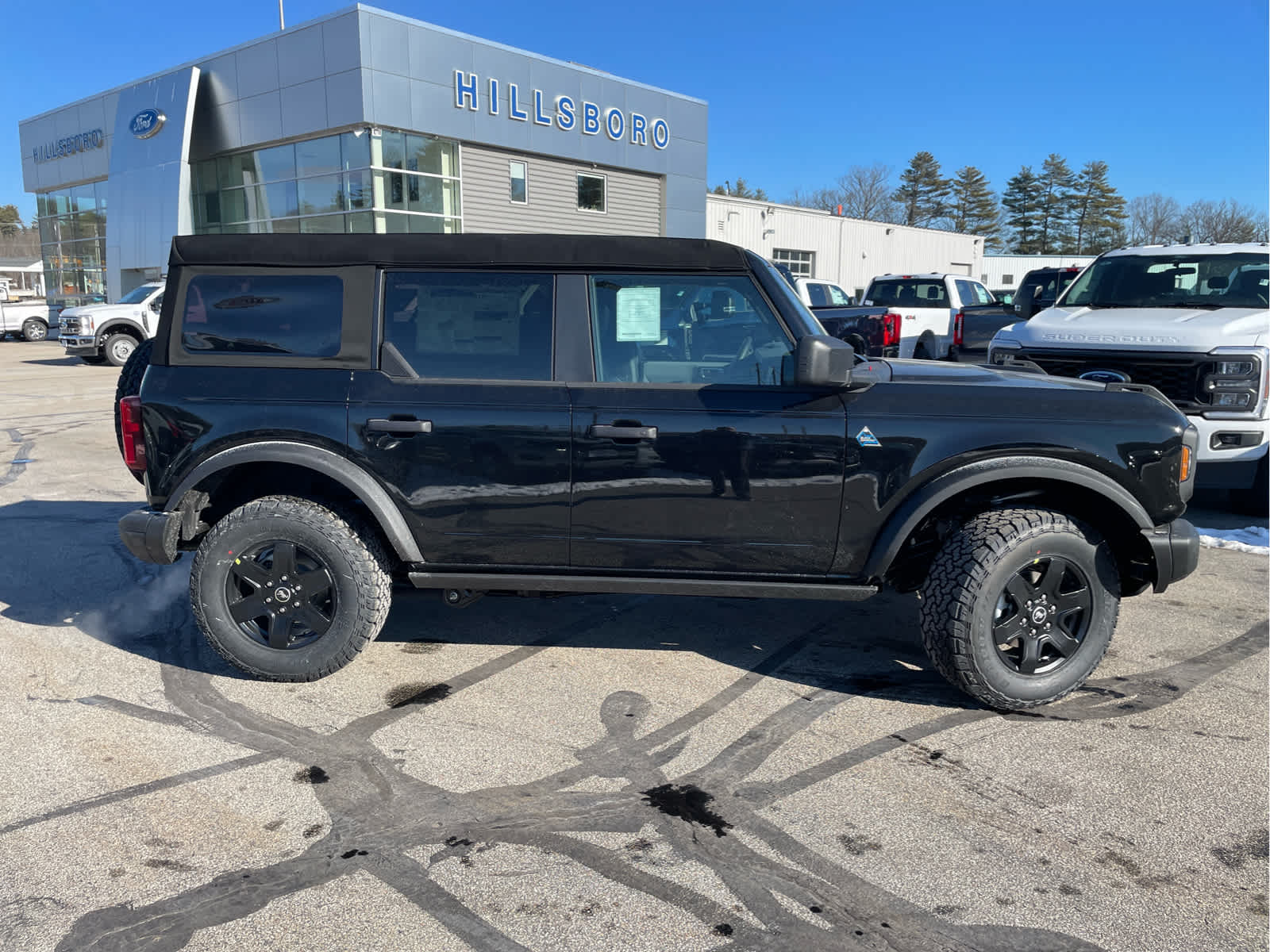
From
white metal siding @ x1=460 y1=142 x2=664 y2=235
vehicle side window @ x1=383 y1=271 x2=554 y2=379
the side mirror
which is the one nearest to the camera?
the side mirror

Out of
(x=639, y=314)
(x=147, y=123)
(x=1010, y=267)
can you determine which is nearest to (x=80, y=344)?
(x=147, y=123)

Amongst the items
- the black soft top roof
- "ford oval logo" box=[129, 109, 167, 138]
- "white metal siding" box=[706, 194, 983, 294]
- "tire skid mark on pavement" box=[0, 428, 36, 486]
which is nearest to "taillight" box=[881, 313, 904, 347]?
the black soft top roof

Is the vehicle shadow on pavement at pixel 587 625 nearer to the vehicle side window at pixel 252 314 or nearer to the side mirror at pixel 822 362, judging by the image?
the vehicle side window at pixel 252 314

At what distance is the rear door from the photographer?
3.79 metres

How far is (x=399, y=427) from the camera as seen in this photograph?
3.80 meters

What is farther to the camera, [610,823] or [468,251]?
[468,251]

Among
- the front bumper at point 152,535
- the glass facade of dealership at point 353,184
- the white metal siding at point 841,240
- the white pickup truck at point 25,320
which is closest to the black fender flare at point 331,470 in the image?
the front bumper at point 152,535

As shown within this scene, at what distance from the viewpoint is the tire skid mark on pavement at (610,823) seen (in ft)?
8.09

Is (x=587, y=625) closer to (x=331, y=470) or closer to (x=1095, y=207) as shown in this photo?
(x=331, y=470)

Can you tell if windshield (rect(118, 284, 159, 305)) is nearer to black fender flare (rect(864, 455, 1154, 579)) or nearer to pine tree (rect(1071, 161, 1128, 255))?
black fender flare (rect(864, 455, 1154, 579))

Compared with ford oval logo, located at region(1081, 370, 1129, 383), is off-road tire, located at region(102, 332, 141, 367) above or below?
above

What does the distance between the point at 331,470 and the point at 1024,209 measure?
89191 mm

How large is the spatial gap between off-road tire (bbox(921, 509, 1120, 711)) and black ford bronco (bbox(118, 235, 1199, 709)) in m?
0.01

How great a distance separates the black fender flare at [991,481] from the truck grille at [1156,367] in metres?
3.04
